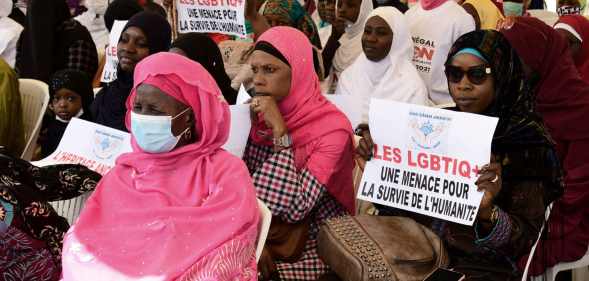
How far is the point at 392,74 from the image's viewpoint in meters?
4.84

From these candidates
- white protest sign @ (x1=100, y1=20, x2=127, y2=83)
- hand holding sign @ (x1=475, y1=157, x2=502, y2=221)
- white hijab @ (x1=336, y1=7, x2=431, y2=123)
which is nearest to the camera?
hand holding sign @ (x1=475, y1=157, x2=502, y2=221)

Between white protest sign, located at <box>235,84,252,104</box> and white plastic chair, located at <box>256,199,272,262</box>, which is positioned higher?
white protest sign, located at <box>235,84,252,104</box>

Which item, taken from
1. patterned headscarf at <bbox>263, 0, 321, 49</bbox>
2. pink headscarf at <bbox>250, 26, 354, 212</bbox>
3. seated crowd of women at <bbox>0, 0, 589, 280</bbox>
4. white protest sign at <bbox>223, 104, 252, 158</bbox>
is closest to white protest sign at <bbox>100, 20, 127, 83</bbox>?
seated crowd of women at <bbox>0, 0, 589, 280</bbox>

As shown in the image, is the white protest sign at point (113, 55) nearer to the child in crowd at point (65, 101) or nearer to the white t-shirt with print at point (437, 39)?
the child in crowd at point (65, 101)

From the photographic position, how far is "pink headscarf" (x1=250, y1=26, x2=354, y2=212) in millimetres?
3270

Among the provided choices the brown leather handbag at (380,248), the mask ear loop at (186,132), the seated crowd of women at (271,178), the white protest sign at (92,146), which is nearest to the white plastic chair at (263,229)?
the seated crowd of women at (271,178)

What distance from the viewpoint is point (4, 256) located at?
281 cm

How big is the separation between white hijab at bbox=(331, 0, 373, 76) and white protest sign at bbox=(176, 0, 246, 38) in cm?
109

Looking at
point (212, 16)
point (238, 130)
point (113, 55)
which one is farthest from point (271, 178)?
→ point (113, 55)

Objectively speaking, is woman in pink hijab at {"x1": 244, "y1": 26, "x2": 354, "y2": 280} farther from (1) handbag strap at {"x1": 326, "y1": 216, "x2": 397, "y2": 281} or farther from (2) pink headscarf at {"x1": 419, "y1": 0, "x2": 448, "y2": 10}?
(2) pink headscarf at {"x1": 419, "y1": 0, "x2": 448, "y2": 10}

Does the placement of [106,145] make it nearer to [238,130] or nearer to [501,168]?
[238,130]

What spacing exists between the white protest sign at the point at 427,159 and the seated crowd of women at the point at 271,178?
2.7 inches

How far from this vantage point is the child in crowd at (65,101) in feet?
15.6

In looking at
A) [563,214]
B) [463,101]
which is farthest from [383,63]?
[463,101]
